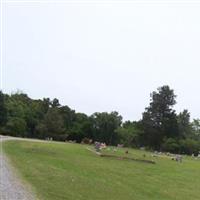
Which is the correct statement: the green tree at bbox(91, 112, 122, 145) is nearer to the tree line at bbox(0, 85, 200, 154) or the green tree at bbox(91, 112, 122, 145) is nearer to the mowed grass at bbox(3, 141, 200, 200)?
the tree line at bbox(0, 85, 200, 154)

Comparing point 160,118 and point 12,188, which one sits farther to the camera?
point 160,118

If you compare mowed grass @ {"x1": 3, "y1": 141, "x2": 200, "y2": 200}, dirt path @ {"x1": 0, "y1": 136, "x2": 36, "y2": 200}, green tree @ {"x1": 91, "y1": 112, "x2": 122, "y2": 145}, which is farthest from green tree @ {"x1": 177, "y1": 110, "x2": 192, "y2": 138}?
dirt path @ {"x1": 0, "y1": 136, "x2": 36, "y2": 200}

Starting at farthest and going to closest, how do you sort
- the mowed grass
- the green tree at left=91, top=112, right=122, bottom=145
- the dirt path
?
the green tree at left=91, top=112, right=122, bottom=145 < the mowed grass < the dirt path

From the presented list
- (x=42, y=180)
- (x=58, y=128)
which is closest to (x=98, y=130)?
(x=58, y=128)

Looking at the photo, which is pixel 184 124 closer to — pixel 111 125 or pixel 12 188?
pixel 111 125

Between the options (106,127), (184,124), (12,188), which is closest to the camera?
(12,188)

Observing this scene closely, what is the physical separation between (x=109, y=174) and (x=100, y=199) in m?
8.78

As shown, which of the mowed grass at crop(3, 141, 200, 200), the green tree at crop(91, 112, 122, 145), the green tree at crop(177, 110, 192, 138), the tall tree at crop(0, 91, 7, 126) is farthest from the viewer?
the green tree at crop(91, 112, 122, 145)

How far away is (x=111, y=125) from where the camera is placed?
90375mm

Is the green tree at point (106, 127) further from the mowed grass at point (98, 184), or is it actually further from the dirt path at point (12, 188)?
the dirt path at point (12, 188)

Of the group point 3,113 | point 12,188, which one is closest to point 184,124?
point 3,113

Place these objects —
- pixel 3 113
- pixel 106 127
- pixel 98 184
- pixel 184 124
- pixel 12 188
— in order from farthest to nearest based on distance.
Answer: pixel 184 124, pixel 106 127, pixel 3 113, pixel 98 184, pixel 12 188

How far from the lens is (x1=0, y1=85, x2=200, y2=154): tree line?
78062mm

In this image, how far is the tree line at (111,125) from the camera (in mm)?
78062
